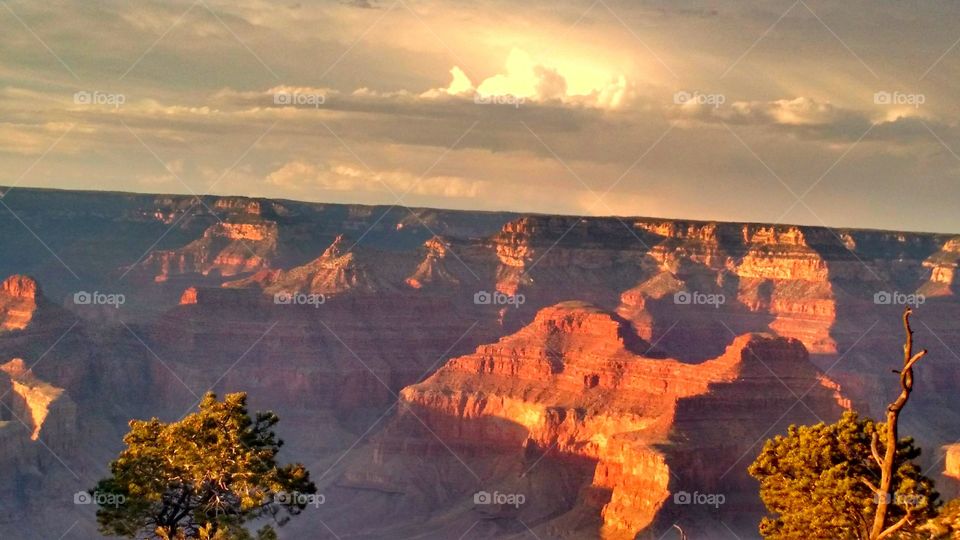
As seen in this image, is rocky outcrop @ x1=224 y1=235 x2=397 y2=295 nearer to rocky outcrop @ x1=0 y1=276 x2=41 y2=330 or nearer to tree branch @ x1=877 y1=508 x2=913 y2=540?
rocky outcrop @ x1=0 y1=276 x2=41 y2=330

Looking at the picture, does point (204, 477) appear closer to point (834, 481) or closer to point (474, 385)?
point (834, 481)

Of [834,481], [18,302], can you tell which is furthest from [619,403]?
[834,481]

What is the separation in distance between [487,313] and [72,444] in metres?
66.2

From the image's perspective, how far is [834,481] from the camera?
2039 inches

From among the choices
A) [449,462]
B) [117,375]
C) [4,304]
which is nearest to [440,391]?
[449,462]

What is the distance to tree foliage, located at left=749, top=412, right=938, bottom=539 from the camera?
51.2m

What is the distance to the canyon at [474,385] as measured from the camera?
371ft

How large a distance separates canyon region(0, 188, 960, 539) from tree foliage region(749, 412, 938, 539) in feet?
161

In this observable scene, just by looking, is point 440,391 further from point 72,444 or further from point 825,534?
point 825,534

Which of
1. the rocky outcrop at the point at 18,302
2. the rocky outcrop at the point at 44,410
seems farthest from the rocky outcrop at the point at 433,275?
the rocky outcrop at the point at 44,410

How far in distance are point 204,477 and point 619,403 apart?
7010cm

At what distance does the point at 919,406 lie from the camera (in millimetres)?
162750

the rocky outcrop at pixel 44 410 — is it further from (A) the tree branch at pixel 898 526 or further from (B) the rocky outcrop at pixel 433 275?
(A) the tree branch at pixel 898 526

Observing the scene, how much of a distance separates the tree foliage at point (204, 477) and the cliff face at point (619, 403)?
52.0 metres
